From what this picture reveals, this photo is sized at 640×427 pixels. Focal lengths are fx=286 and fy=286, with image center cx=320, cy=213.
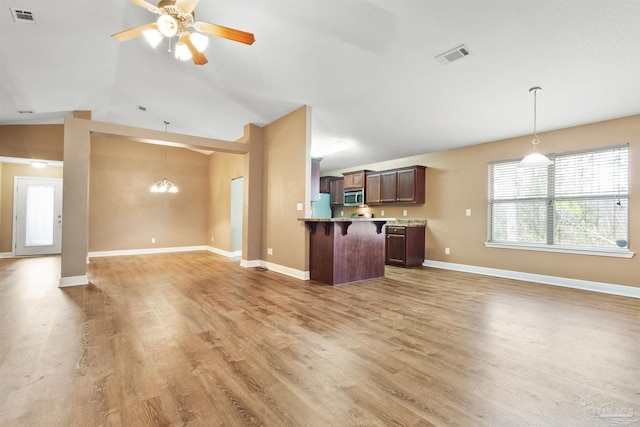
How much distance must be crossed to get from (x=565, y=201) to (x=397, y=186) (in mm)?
2850

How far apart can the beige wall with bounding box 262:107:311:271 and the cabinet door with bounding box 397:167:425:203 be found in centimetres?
248

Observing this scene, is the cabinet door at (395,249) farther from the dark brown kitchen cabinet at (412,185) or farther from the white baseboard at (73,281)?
the white baseboard at (73,281)

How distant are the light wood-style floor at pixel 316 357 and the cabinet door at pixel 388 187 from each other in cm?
286

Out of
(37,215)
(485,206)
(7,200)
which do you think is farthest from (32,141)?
(485,206)

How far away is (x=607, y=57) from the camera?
289 centimetres

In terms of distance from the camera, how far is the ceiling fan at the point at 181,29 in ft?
7.79

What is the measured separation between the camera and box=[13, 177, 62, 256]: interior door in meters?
6.75

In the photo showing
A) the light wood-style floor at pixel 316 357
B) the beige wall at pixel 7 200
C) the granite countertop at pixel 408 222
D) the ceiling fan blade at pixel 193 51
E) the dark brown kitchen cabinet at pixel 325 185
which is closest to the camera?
the light wood-style floor at pixel 316 357

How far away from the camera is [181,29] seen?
2602mm

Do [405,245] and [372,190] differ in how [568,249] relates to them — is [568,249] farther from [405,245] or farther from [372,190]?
[372,190]

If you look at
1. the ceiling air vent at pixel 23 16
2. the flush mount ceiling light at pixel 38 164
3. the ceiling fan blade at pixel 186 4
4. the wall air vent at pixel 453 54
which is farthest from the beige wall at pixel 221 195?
the wall air vent at pixel 453 54

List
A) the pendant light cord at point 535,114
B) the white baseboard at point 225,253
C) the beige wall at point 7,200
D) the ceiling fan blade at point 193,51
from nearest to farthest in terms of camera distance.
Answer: the ceiling fan blade at point 193,51
the pendant light cord at point 535,114
the beige wall at point 7,200
the white baseboard at point 225,253

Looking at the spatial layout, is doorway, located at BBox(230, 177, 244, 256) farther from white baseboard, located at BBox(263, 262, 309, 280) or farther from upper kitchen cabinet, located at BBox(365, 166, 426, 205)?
upper kitchen cabinet, located at BBox(365, 166, 426, 205)

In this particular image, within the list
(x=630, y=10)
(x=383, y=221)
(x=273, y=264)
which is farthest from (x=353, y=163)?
(x=630, y=10)
